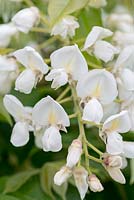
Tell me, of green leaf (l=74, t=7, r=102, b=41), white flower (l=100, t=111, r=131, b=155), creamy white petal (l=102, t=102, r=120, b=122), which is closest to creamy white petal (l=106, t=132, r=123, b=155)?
white flower (l=100, t=111, r=131, b=155)

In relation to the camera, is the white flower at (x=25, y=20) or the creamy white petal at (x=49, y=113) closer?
the creamy white petal at (x=49, y=113)

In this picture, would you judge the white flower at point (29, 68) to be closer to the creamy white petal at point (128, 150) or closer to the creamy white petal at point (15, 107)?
the creamy white petal at point (15, 107)

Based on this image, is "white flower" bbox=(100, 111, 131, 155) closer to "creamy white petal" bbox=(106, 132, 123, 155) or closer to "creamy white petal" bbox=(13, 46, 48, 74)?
"creamy white petal" bbox=(106, 132, 123, 155)

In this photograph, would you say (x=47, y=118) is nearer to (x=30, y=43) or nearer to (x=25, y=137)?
(x=25, y=137)

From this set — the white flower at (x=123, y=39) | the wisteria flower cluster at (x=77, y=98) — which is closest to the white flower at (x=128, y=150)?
the wisteria flower cluster at (x=77, y=98)

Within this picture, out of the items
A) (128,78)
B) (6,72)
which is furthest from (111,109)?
(6,72)

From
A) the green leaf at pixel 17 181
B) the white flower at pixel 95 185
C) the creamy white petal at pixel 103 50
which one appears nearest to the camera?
the white flower at pixel 95 185

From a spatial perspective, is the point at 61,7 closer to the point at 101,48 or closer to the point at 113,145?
the point at 101,48
